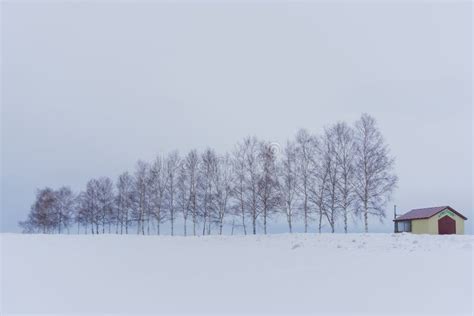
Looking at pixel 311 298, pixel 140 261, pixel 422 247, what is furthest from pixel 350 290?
pixel 140 261

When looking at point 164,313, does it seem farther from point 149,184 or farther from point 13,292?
point 149,184

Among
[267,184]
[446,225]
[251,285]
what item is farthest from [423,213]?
[251,285]

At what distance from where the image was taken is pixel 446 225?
27859 millimetres

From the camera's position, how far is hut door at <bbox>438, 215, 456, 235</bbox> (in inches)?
1091

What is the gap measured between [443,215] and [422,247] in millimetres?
16730

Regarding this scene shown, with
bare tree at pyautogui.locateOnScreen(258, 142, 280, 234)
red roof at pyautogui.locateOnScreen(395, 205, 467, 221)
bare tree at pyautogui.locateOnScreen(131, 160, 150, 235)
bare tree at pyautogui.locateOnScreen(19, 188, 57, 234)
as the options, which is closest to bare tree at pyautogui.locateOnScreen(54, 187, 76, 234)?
bare tree at pyautogui.locateOnScreen(19, 188, 57, 234)

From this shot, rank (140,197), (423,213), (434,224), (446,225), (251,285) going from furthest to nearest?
(140,197), (423,213), (446,225), (434,224), (251,285)

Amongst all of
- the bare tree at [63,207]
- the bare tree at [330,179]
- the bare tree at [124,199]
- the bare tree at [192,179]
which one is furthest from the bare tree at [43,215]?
the bare tree at [330,179]

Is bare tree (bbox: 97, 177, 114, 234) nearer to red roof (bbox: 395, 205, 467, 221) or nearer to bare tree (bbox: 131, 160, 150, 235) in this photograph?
bare tree (bbox: 131, 160, 150, 235)

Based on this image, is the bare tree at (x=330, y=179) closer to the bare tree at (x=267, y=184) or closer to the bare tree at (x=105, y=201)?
the bare tree at (x=267, y=184)

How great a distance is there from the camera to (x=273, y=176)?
3189 cm

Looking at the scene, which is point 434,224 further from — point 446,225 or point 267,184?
point 267,184

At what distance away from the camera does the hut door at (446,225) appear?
2772cm

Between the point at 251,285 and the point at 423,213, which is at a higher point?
the point at 251,285
